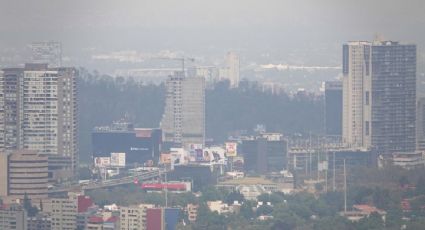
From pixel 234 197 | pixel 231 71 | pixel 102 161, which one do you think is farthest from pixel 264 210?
pixel 231 71

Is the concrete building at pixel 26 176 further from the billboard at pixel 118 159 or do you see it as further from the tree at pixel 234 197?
the billboard at pixel 118 159

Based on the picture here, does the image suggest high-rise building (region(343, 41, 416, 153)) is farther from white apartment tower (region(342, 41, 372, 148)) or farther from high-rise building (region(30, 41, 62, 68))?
high-rise building (region(30, 41, 62, 68))

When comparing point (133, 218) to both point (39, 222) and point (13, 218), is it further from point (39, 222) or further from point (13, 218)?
point (13, 218)

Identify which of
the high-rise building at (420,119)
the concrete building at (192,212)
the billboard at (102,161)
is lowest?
the concrete building at (192,212)

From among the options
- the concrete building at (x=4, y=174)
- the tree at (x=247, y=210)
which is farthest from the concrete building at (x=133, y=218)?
the concrete building at (x=4, y=174)

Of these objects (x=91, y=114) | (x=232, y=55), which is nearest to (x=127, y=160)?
(x=91, y=114)

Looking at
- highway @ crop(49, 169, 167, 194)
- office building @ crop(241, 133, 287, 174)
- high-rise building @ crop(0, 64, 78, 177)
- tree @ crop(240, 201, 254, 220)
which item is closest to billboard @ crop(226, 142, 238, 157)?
office building @ crop(241, 133, 287, 174)
